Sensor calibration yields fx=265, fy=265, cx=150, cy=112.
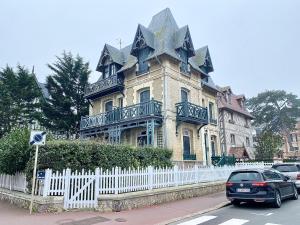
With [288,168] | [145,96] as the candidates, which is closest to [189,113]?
[145,96]

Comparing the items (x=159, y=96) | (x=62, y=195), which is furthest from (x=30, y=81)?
(x=62, y=195)

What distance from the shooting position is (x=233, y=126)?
30.0 metres

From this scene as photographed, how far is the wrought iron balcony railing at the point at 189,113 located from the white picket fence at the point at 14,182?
10639mm

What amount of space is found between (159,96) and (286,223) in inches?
493

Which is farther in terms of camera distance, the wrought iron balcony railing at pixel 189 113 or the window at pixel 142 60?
the window at pixel 142 60

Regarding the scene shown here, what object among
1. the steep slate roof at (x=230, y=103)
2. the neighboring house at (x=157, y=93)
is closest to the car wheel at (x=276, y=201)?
the neighboring house at (x=157, y=93)

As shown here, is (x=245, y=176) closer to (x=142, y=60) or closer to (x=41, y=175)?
(x=41, y=175)

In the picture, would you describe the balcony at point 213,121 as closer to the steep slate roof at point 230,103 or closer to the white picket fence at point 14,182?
the steep slate roof at point 230,103

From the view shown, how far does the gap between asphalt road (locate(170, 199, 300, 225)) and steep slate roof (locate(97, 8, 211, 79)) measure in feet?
38.9

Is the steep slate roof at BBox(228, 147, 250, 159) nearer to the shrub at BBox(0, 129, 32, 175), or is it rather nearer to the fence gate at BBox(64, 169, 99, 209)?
the fence gate at BBox(64, 169, 99, 209)

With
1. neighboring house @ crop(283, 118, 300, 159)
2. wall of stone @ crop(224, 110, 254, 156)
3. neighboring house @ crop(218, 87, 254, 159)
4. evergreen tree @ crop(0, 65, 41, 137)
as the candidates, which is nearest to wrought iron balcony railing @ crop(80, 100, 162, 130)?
evergreen tree @ crop(0, 65, 41, 137)

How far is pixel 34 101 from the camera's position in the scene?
28.2m

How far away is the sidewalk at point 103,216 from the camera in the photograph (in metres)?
7.55

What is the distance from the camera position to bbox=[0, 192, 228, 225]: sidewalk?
755cm
